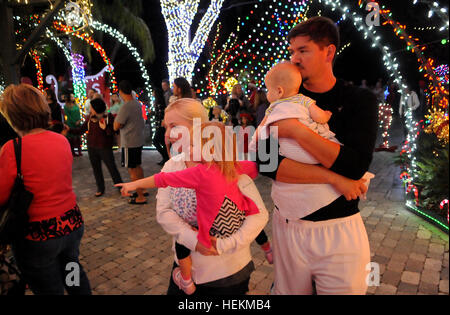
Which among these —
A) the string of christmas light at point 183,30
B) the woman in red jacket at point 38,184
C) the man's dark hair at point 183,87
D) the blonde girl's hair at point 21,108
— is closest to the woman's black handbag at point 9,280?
the woman in red jacket at point 38,184

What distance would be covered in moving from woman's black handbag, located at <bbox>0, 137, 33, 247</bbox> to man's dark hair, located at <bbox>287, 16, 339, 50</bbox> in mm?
1882

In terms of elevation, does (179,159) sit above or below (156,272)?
above

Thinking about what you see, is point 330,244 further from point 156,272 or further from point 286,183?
point 156,272

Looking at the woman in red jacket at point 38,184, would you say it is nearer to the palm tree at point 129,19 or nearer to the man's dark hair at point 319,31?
the man's dark hair at point 319,31

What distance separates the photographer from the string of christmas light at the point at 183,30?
937cm

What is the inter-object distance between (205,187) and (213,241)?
0.30m

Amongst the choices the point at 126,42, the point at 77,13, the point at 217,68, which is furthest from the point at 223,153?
the point at 217,68

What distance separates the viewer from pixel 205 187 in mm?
1650

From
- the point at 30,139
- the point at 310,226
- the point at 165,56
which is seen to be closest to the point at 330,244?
the point at 310,226

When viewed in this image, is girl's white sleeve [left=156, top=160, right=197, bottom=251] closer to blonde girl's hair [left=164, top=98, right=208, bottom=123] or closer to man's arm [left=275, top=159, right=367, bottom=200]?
blonde girl's hair [left=164, top=98, right=208, bottom=123]

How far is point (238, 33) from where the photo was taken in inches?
872

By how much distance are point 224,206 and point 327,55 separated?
3.09ft

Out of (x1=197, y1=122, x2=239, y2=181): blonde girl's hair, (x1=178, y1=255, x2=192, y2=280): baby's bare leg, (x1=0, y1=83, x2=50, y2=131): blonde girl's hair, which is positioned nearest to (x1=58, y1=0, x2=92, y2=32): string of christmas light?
(x1=0, y1=83, x2=50, y2=131): blonde girl's hair

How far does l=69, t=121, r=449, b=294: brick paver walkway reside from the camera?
3.20m
